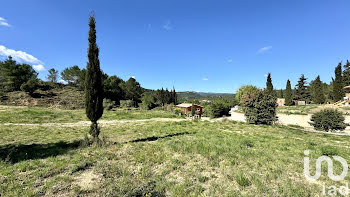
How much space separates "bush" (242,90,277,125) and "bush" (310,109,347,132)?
347 centimetres

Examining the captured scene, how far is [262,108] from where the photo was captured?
15.0 meters

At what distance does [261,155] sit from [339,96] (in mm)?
43337

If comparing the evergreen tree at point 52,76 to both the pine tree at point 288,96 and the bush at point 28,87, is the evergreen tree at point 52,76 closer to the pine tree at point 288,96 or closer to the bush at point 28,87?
the bush at point 28,87

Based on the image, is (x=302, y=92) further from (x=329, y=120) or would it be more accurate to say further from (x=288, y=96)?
(x=329, y=120)

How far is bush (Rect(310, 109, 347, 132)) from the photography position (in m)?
12.2

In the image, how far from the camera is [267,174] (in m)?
3.95

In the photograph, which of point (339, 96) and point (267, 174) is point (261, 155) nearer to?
point (267, 174)

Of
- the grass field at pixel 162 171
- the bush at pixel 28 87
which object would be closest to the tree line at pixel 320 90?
the grass field at pixel 162 171

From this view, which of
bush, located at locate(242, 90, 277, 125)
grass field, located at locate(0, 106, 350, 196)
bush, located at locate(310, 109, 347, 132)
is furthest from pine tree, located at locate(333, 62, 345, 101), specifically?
grass field, located at locate(0, 106, 350, 196)

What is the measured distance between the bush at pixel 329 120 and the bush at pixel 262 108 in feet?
11.4

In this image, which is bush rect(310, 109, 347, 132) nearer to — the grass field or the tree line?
the grass field

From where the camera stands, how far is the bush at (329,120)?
1217 centimetres

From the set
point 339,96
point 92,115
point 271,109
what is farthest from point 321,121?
point 339,96

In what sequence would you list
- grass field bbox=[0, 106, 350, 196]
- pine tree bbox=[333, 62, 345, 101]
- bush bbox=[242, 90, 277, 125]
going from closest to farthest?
grass field bbox=[0, 106, 350, 196], bush bbox=[242, 90, 277, 125], pine tree bbox=[333, 62, 345, 101]
